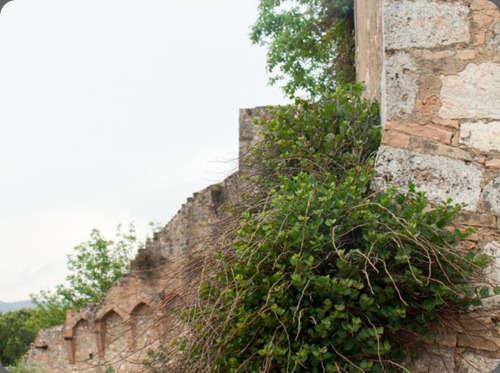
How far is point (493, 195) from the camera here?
353cm

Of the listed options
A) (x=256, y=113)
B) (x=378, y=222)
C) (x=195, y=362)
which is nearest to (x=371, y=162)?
(x=378, y=222)

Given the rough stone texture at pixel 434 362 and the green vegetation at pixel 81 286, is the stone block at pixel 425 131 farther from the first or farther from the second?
the green vegetation at pixel 81 286

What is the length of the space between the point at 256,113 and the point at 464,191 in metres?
8.54

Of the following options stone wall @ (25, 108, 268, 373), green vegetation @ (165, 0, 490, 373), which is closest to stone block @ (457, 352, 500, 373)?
green vegetation @ (165, 0, 490, 373)

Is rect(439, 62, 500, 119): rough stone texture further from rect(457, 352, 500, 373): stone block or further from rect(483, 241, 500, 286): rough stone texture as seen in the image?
rect(457, 352, 500, 373): stone block

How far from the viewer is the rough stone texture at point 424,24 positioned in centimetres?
367

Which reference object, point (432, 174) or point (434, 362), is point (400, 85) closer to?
point (432, 174)

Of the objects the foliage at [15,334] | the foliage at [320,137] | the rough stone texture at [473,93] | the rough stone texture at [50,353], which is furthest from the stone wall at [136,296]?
the foliage at [15,334]

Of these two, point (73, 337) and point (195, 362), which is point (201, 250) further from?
point (73, 337)

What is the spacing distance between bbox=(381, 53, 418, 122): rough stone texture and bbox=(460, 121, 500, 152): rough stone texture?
11.0 inches

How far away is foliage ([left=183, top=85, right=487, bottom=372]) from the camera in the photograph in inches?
131

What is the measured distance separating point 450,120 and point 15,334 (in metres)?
28.9

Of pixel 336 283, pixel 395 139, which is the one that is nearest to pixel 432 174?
pixel 395 139

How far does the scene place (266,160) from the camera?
4527mm
